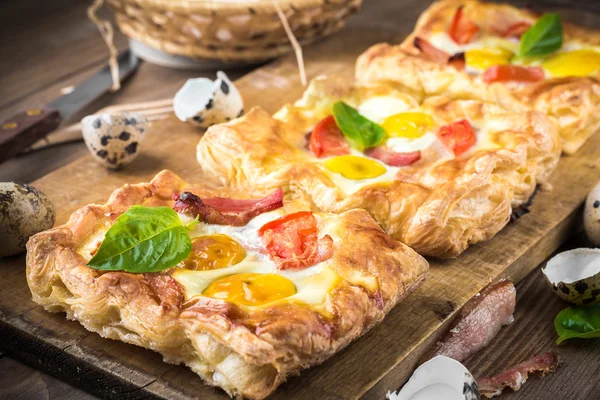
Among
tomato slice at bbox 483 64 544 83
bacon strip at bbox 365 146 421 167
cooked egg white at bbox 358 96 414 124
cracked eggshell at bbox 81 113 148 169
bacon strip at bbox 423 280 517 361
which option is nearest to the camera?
bacon strip at bbox 423 280 517 361

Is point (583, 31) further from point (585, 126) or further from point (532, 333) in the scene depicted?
point (532, 333)

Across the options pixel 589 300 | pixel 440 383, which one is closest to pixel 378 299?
pixel 440 383

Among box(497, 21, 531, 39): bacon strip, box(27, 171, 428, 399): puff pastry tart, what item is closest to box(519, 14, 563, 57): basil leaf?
box(497, 21, 531, 39): bacon strip

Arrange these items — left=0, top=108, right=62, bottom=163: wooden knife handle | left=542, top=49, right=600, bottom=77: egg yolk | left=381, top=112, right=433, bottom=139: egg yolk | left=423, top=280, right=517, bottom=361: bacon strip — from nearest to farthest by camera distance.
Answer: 1. left=423, top=280, right=517, bottom=361: bacon strip
2. left=381, top=112, right=433, bottom=139: egg yolk
3. left=0, top=108, right=62, bottom=163: wooden knife handle
4. left=542, top=49, right=600, bottom=77: egg yolk

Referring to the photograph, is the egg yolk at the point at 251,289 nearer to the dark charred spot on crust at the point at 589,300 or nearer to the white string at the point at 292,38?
the dark charred spot on crust at the point at 589,300

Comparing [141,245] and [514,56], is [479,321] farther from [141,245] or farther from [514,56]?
[514,56]

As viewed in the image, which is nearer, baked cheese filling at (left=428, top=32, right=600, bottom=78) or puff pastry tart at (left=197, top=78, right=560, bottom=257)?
puff pastry tart at (left=197, top=78, right=560, bottom=257)

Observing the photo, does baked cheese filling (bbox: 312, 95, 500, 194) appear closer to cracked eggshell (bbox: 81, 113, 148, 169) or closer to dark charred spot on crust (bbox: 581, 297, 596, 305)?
dark charred spot on crust (bbox: 581, 297, 596, 305)
